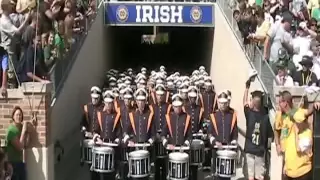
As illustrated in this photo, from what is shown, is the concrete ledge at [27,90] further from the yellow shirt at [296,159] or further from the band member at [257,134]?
the yellow shirt at [296,159]

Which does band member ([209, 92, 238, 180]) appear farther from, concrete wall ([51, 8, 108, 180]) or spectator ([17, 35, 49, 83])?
spectator ([17, 35, 49, 83])

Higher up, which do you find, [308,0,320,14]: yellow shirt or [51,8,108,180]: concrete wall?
[308,0,320,14]: yellow shirt

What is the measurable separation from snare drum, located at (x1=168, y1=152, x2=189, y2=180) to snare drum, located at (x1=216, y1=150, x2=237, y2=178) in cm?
56

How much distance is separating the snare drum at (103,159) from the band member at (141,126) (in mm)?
349

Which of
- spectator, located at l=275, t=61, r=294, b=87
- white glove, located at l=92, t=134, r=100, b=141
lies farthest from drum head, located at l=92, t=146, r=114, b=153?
spectator, located at l=275, t=61, r=294, b=87

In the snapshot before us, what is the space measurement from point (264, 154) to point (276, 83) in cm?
110

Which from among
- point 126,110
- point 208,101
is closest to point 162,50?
point 208,101

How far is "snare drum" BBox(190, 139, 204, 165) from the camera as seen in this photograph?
11758mm

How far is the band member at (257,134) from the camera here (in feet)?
35.5

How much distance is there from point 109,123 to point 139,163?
1025 millimetres

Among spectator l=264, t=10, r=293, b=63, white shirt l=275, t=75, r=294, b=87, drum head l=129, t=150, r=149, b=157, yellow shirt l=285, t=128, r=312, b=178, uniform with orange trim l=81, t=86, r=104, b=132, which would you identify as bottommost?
drum head l=129, t=150, r=149, b=157

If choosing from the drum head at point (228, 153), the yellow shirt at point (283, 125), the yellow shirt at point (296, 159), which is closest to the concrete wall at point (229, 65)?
the drum head at point (228, 153)

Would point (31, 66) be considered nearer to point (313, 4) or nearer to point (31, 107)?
point (31, 107)

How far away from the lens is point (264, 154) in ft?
35.7
